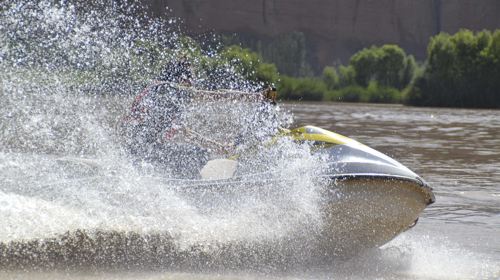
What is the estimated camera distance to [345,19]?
121 m

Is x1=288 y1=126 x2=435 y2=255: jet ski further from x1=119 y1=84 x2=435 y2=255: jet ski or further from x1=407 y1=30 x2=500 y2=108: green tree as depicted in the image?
x1=407 y1=30 x2=500 y2=108: green tree

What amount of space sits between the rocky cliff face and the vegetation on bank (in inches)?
1230

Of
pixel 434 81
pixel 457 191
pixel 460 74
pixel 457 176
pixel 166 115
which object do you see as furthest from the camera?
pixel 434 81

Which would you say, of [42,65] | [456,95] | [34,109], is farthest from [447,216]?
[456,95]

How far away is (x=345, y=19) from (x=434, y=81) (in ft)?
172

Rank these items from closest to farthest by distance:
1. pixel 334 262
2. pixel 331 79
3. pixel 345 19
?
pixel 334 262
pixel 331 79
pixel 345 19

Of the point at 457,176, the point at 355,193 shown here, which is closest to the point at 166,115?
the point at 355,193

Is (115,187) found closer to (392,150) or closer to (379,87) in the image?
(392,150)

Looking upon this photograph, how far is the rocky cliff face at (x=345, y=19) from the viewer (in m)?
119

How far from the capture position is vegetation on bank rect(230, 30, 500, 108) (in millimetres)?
68812

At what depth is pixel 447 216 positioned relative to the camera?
10.1m

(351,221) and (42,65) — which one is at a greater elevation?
(42,65)

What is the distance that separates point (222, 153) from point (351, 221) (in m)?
1.38

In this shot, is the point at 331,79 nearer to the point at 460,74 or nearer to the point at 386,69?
the point at 386,69
